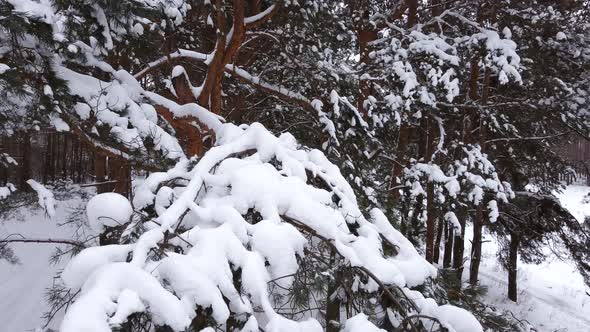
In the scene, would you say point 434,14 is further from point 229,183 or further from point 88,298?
point 88,298

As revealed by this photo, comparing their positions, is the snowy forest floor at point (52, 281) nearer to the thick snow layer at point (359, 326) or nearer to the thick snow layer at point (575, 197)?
the thick snow layer at point (359, 326)

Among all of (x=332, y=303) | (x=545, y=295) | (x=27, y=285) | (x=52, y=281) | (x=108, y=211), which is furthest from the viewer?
(x=545, y=295)

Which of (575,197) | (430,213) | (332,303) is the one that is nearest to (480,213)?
(430,213)

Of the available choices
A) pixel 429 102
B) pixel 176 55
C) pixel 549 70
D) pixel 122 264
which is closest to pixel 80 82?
pixel 176 55

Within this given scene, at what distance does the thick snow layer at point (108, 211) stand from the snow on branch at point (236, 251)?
4.5 inches

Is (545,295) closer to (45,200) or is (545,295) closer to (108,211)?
(45,200)

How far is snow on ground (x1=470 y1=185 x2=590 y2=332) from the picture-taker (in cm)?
1154

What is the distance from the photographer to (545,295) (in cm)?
1438

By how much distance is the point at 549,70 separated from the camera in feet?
28.3

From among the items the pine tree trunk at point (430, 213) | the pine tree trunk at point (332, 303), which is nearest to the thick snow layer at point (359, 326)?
the pine tree trunk at point (332, 303)

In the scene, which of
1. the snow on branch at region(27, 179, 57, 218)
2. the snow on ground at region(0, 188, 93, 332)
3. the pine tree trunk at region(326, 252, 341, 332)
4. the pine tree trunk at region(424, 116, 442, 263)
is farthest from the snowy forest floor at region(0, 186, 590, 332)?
the pine tree trunk at region(326, 252, 341, 332)

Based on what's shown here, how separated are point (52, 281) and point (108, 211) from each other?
31.0 ft

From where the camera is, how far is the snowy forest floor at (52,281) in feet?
24.9

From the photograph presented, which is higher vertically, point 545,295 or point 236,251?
point 236,251
